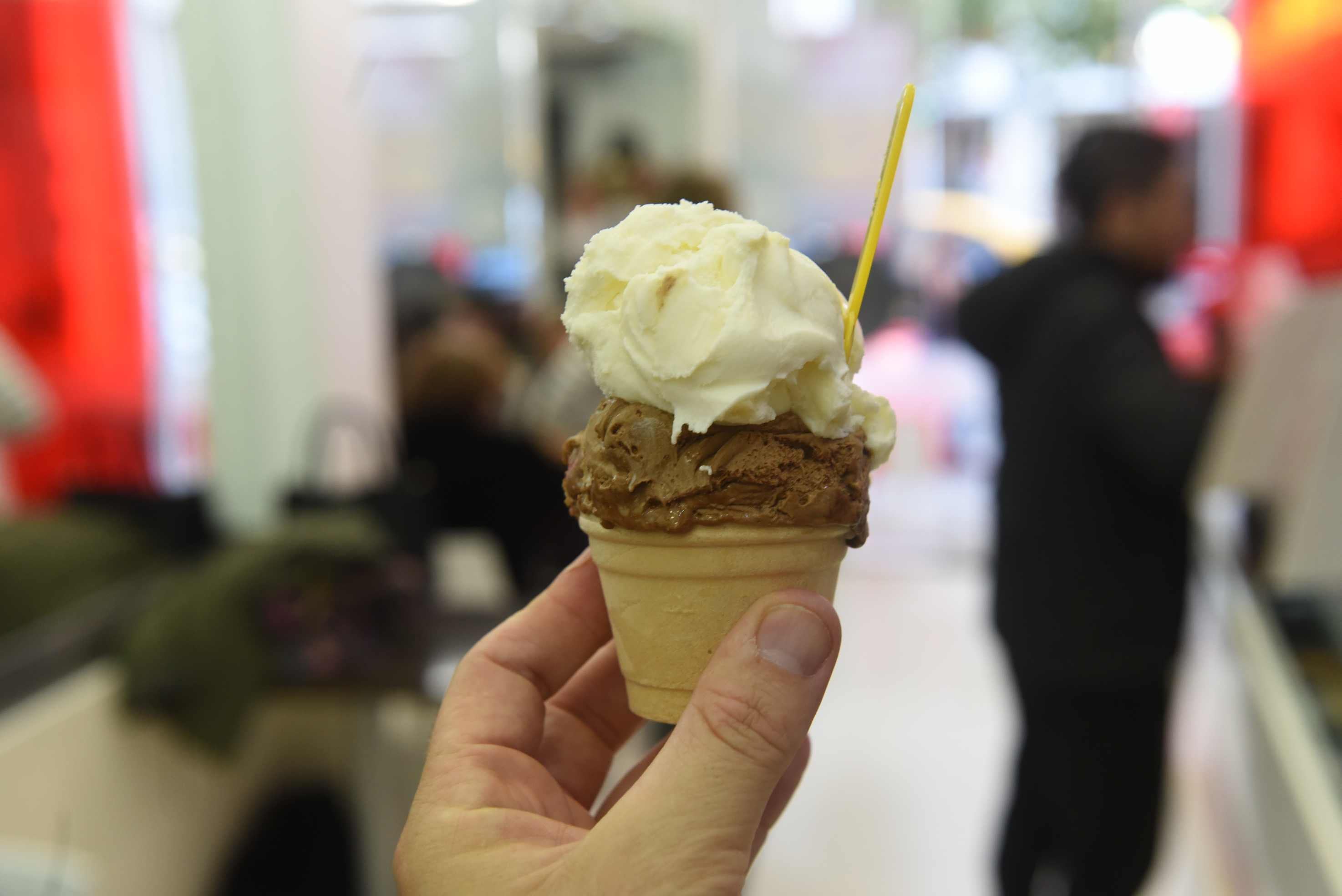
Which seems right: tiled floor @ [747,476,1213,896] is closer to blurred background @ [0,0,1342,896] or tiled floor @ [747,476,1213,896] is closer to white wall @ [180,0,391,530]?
blurred background @ [0,0,1342,896]

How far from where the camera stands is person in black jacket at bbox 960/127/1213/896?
7.49 ft

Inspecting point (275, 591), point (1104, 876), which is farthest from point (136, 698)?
point (1104, 876)

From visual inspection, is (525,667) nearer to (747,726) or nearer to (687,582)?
(687,582)

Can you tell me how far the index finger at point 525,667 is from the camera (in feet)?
3.19

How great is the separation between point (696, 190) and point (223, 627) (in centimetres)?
156

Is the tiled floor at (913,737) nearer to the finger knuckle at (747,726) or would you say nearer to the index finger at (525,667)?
the index finger at (525,667)

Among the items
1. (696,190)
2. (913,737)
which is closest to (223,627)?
(696,190)

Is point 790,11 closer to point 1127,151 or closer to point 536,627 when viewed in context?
point 1127,151

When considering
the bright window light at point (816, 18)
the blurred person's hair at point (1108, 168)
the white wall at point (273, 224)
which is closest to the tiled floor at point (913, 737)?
the blurred person's hair at point (1108, 168)

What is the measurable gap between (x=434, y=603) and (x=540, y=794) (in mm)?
1895

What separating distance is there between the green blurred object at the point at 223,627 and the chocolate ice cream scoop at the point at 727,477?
1.93 metres

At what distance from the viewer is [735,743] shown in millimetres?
788

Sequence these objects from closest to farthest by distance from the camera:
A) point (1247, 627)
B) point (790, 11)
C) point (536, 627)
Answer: point (536, 627), point (1247, 627), point (790, 11)

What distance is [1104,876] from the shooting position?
7.88 ft
